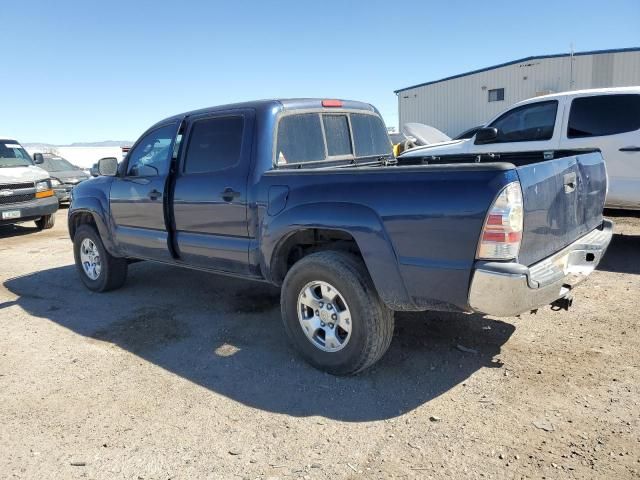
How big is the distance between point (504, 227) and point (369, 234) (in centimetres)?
83

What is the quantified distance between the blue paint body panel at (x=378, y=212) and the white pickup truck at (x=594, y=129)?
8.17ft

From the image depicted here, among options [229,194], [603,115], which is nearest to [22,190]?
[229,194]

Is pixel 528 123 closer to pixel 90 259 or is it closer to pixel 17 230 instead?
pixel 90 259

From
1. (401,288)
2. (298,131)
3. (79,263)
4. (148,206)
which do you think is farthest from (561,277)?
(79,263)

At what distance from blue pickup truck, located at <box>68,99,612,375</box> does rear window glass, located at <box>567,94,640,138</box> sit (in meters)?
2.78

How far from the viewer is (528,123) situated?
7.23m

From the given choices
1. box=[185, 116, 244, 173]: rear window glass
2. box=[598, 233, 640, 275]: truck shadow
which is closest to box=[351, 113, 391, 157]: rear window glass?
box=[185, 116, 244, 173]: rear window glass

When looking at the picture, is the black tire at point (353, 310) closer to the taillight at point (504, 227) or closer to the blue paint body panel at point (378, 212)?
the blue paint body panel at point (378, 212)

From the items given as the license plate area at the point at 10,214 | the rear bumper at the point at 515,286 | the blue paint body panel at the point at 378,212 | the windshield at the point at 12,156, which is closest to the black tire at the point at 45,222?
the license plate area at the point at 10,214

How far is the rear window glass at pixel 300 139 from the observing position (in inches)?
167

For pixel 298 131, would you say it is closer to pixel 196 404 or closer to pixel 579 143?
pixel 196 404

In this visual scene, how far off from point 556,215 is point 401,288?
1.07 m

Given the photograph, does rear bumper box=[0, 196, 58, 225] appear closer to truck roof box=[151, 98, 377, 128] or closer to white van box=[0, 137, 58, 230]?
white van box=[0, 137, 58, 230]

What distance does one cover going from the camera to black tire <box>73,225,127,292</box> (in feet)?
19.4
